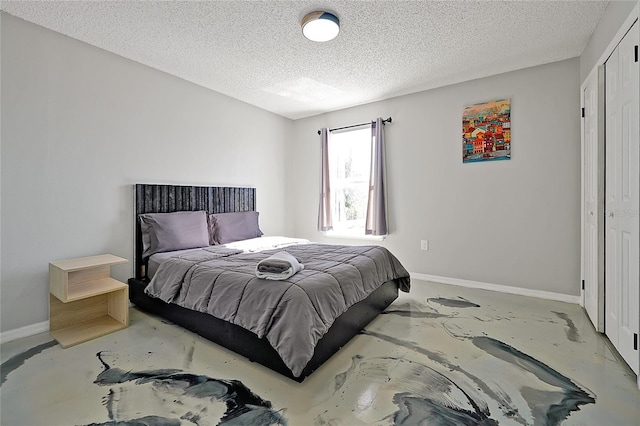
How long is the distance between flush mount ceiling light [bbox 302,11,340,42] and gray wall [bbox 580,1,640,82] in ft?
6.23

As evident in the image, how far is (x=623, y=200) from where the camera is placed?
79.3 inches

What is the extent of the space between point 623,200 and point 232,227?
368cm

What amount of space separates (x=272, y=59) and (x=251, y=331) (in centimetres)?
265

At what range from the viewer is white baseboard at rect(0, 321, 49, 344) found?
2311mm

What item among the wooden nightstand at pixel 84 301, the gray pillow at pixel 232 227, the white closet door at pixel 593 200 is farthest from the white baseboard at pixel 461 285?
the gray pillow at pixel 232 227

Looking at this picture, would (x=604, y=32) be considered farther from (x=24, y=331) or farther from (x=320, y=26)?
(x=24, y=331)

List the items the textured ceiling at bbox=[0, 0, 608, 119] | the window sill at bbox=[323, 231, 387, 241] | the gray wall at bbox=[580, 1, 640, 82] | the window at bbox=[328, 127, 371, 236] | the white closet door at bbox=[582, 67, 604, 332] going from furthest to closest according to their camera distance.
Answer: the window at bbox=[328, 127, 371, 236]
the window sill at bbox=[323, 231, 387, 241]
the white closet door at bbox=[582, 67, 604, 332]
the textured ceiling at bbox=[0, 0, 608, 119]
the gray wall at bbox=[580, 1, 640, 82]

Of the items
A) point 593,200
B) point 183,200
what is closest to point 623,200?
point 593,200

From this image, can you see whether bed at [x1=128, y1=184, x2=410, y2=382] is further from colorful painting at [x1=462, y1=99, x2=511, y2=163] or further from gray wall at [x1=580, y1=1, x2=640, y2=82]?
gray wall at [x1=580, y1=1, x2=640, y2=82]

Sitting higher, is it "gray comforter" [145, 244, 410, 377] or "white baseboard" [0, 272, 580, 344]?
"gray comforter" [145, 244, 410, 377]

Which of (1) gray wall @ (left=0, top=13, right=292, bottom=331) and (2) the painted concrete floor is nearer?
(2) the painted concrete floor

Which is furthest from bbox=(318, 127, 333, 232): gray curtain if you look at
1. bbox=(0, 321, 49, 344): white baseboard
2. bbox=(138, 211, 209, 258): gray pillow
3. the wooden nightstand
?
bbox=(0, 321, 49, 344): white baseboard

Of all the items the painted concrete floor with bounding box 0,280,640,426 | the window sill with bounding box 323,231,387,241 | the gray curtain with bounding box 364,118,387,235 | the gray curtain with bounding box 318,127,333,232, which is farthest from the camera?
the gray curtain with bounding box 318,127,333,232

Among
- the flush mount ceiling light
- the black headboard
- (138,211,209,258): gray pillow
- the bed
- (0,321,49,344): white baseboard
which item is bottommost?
(0,321,49,344): white baseboard
